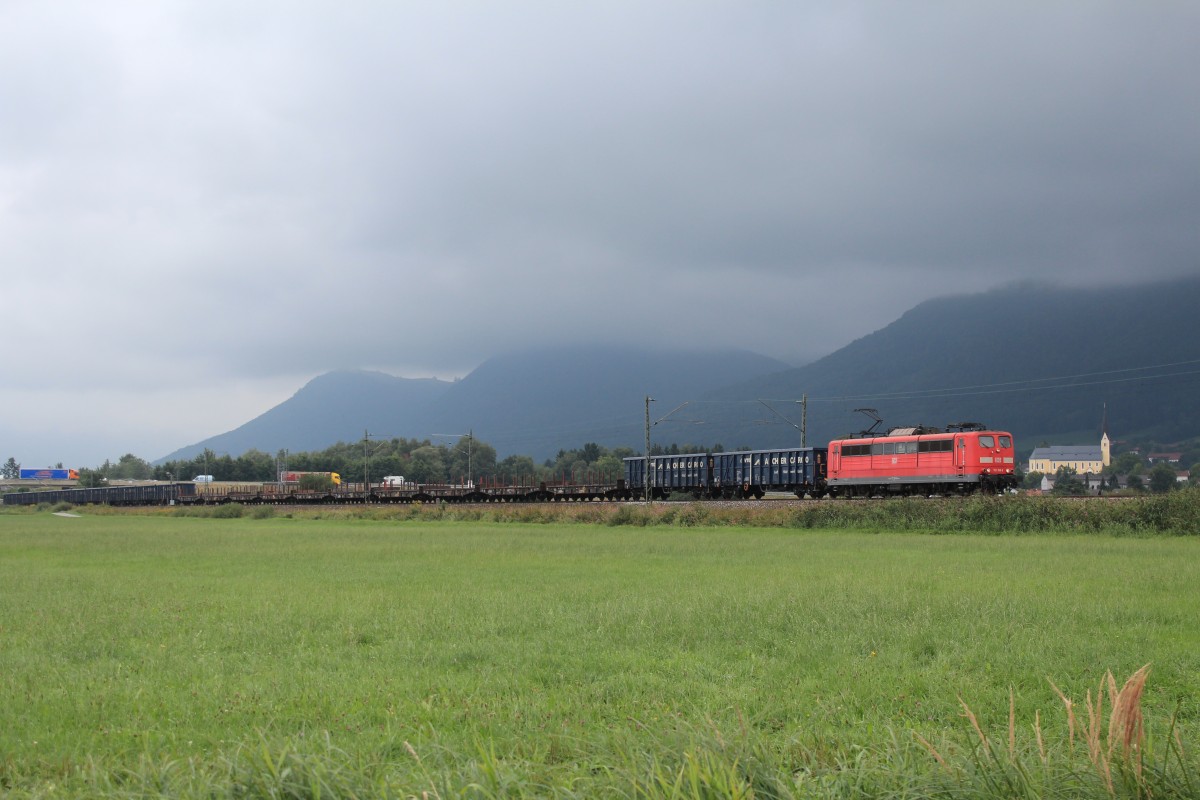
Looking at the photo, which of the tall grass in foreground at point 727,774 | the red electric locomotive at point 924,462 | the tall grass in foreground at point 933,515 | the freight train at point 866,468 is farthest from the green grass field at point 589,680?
the freight train at point 866,468

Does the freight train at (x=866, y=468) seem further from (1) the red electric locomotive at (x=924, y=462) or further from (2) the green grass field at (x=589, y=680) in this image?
(2) the green grass field at (x=589, y=680)

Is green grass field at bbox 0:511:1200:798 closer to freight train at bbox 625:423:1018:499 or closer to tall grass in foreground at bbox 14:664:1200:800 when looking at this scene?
tall grass in foreground at bbox 14:664:1200:800

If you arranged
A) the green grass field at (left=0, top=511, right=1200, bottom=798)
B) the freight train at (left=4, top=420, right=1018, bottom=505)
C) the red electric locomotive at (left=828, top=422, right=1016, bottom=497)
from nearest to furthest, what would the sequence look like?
the green grass field at (left=0, top=511, right=1200, bottom=798), the red electric locomotive at (left=828, top=422, right=1016, bottom=497), the freight train at (left=4, top=420, right=1018, bottom=505)

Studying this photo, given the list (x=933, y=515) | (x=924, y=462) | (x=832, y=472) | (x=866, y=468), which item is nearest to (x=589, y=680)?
(x=933, y=515)

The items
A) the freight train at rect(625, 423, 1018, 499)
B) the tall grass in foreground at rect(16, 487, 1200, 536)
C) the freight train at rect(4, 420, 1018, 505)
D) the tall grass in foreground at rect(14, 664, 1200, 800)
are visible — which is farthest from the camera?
the freight train at rect(4, 420, 1018, 505)

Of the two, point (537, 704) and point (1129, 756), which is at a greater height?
point (1129, 756)

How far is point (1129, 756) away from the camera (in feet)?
18.3

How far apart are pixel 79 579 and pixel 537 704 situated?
19.4m

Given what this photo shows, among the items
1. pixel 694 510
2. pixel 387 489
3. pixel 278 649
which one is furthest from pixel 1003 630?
pixel 387 489

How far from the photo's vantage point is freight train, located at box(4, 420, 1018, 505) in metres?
55.5

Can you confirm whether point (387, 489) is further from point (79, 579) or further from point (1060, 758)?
point (1060, 758)

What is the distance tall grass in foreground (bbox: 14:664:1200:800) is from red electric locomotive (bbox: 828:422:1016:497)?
51.1 meters

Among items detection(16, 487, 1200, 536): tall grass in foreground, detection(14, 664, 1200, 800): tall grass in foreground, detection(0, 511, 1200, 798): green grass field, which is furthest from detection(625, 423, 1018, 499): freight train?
detection(14, 664, 1200, 800): tall grass in foreground

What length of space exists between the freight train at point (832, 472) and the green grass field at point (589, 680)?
1290 inches
